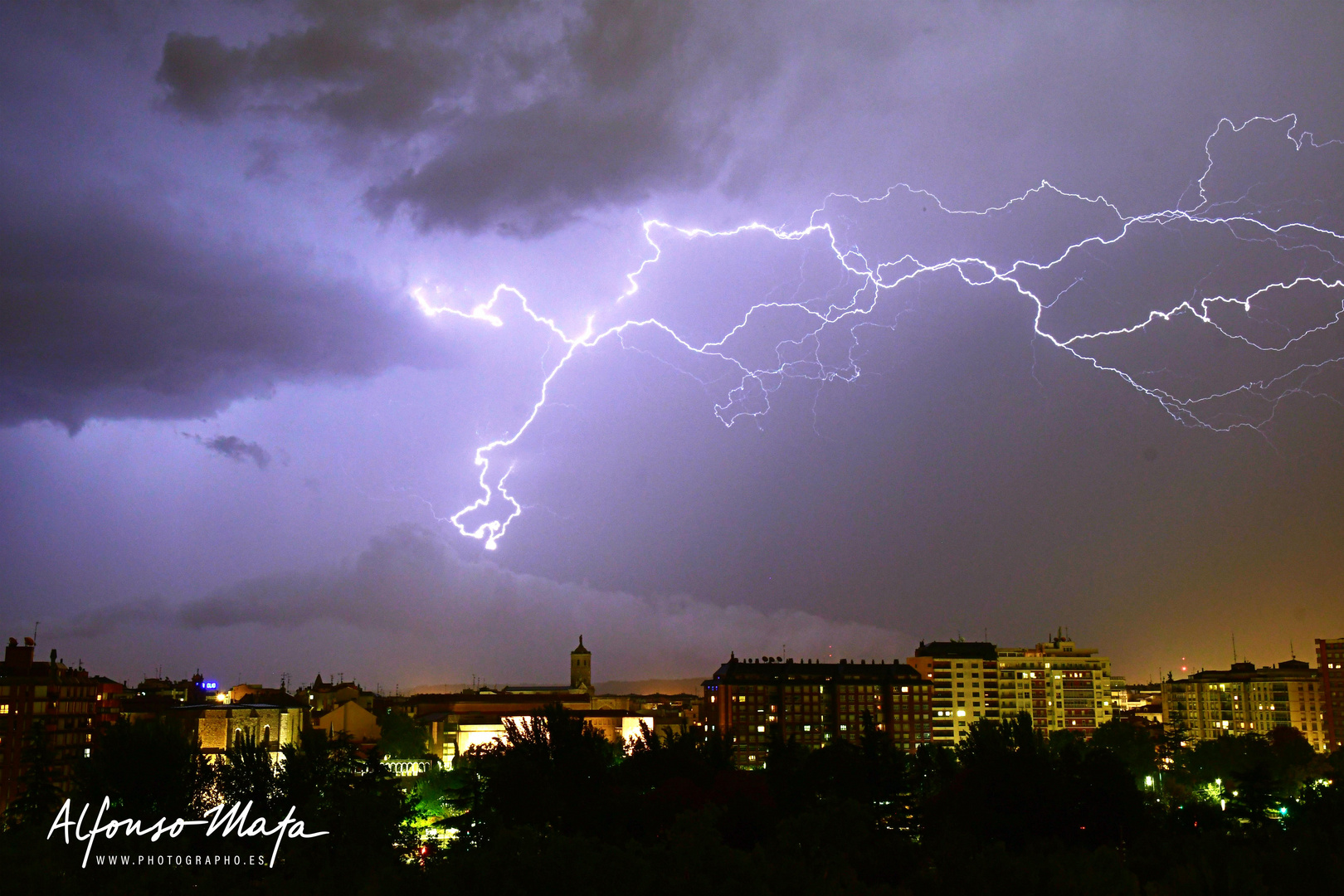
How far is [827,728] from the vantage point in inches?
3499

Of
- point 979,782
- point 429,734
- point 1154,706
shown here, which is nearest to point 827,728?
point 429,734

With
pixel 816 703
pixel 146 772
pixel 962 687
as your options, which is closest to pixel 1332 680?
pixel 962 687

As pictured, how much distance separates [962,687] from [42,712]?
74322 mm

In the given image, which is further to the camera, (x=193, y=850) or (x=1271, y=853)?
(x=193, y=850)

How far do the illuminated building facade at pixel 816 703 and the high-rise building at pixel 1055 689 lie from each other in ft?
33.2

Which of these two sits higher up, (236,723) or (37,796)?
(37,796)

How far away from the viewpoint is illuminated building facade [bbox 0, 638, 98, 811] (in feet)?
167

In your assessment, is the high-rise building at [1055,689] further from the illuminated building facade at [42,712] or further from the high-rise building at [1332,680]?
the illuminated building facade at [42,712]

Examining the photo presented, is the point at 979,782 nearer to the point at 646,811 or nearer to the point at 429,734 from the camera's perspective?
the point at 646,811

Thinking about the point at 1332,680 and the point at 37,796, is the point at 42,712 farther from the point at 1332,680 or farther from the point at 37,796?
the point at 1332,680

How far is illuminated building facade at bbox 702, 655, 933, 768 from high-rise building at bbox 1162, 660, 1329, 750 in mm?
23472

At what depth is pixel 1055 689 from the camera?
10200cm

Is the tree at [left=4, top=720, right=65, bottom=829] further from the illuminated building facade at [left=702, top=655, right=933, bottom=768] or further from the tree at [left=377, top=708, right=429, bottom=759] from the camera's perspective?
the illuminated building facade at [left=702, top=655, right=933, bottom=768]

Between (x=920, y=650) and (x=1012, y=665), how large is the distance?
884 cm
